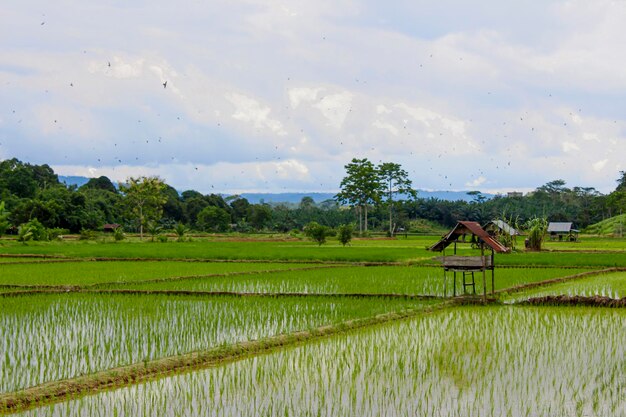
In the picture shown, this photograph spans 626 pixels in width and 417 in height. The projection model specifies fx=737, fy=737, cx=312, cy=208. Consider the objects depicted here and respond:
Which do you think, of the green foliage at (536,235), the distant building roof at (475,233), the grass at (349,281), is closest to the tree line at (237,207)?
the green foliage at (536,235)

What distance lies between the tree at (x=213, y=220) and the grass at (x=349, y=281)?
43.0 metres

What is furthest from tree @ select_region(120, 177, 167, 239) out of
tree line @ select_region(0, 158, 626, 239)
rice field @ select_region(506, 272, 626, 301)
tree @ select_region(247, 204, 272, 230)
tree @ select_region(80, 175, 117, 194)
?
rice field @ select_region(506, 272, 626, 301)

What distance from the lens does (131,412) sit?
5371 millimetres

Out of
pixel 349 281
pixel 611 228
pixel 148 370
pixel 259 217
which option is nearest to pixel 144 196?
pixel 259 217

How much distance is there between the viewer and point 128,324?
9.68m

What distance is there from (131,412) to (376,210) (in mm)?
67943

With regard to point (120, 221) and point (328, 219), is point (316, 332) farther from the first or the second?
point (328, 219)

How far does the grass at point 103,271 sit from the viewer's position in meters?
16.6

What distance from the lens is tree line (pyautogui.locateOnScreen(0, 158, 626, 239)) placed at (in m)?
51.1

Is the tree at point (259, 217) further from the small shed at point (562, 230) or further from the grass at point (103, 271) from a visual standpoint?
the grass at point (103, 271)

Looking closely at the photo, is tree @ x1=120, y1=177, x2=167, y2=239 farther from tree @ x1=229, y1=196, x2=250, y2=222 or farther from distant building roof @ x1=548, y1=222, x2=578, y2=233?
distant building roof @ x1=548, y1=222, x2=578, y2=233

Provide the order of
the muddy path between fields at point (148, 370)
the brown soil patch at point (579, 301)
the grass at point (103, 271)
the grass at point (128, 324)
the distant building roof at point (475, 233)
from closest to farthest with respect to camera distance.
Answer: the muddy path between fields at point (148, 370) → the grass at point (128, 324) → the brown soil patch at point (579, 301) → the distant building roof at point (475, 233) → the grass at point (103, 271)

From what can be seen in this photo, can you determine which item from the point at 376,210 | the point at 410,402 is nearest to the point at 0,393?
the point at 410,402

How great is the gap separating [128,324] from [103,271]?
10.3m
